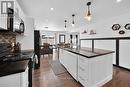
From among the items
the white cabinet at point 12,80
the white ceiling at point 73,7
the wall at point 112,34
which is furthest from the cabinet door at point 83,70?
the wall at point 112,34

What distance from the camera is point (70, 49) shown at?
358 centimetres

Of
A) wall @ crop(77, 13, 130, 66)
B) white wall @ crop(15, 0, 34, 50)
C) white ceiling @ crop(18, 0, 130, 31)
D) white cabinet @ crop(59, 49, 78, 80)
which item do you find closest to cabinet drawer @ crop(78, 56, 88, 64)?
white cabinet @ crop(59, 49, 78, 80)

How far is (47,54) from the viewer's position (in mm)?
7637

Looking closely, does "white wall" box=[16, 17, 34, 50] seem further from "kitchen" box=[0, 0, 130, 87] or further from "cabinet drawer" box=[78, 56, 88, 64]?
"cabinet drawer" box=[78, 56, 88, 64]

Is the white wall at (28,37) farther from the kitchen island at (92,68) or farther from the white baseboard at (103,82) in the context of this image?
the white baseboard at (103,82)

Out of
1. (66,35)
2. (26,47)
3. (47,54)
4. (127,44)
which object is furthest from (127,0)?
(66,35)

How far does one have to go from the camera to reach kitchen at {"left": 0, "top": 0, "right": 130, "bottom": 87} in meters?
1.88

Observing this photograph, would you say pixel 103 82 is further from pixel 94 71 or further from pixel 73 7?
pixel 73 7

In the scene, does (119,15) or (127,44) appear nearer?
(127,44)

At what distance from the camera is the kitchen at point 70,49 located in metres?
1.88

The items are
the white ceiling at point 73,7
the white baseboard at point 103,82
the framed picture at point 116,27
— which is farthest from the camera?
the framed picture at point 116,27

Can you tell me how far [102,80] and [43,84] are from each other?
1685mm

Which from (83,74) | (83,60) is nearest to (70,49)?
(83,60)

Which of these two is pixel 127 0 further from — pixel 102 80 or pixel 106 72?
pixel 102 80
